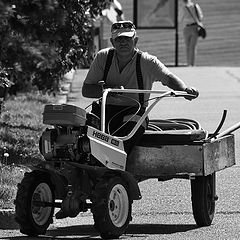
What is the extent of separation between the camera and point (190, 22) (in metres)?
28.1

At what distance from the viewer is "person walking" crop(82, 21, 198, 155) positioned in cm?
952

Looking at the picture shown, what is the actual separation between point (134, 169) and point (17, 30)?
3.56 m

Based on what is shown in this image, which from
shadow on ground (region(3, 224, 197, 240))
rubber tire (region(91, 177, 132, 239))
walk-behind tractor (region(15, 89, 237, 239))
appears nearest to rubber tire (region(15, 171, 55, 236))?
walk-behind tractor (region(15, 89, 237, 239))

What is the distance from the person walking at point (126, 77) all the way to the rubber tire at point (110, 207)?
0.72m

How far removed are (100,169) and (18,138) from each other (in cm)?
583

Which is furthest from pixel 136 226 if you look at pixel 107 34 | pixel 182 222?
pixel 107 34

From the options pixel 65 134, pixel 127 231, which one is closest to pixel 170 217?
pixel 127 231

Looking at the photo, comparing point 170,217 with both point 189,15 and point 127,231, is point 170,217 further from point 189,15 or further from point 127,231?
point 189,15

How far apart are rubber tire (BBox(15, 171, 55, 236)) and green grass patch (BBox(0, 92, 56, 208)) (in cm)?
114

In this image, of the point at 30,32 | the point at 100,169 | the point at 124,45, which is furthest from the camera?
the point at 124,45

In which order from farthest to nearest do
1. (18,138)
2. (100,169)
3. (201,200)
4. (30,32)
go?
1. (18,138)
2. (201,200)
3. (100,169)
4. (30,32)

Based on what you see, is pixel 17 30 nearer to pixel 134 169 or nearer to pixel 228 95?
pixel 134 169

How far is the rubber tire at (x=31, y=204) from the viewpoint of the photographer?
345 inches

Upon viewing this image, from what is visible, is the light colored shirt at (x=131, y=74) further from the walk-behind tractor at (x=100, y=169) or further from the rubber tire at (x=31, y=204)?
the rubber tire at (x=31, y=204)
